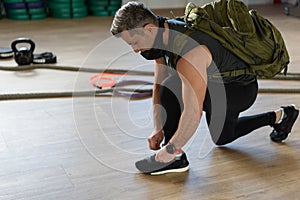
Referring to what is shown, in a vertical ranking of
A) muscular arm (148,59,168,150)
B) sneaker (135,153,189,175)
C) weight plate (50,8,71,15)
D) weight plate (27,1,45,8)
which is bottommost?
weight plate (50,8,71,15)

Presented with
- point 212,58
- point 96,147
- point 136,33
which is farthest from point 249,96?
point 96,147

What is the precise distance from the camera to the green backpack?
1.57 m

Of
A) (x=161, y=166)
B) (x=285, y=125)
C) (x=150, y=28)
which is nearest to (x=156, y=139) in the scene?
(x=161, y=166)

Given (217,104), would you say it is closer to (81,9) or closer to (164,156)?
(164,156)

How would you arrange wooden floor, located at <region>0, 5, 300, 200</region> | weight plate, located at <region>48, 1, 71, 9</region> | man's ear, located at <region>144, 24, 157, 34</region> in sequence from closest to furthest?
man's ear, located at <region>144, 24, 157, 34</region>, wooden floor, located at <region>0, 5, 300, 200</region>, weight plate, located at <region>48, 1, 71, 9</region>

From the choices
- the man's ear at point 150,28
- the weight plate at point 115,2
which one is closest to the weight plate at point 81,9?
the weight plate at point 115,2

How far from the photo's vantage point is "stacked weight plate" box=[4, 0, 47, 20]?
4.40 m

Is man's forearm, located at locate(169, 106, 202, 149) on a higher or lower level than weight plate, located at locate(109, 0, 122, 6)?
higher

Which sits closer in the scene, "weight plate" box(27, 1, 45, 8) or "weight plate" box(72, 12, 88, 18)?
"weight plate" box(27, 1, 45, 8)

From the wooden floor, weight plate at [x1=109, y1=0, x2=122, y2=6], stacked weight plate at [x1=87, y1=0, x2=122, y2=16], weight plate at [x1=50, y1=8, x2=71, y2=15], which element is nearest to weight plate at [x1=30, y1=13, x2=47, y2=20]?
weight plate at [x1=50, y1=8, x2=71, y2=15]

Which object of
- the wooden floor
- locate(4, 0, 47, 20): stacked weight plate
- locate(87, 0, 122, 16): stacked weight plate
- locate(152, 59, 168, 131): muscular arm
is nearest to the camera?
the wooden floor

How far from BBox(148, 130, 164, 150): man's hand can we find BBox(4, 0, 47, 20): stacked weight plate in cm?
308

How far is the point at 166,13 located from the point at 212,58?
329cm

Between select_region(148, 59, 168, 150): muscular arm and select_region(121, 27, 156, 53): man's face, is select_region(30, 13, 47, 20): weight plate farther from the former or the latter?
select_region(121, 27, 156, 53): man's face
